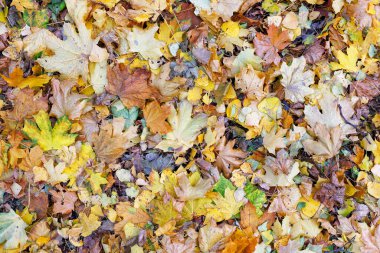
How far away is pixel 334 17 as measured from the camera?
1.80 meters

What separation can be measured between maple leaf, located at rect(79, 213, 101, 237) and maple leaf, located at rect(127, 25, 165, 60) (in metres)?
0.72

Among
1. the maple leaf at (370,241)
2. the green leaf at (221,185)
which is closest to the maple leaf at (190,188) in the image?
the green leaf at (221,185)

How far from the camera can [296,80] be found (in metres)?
1.75

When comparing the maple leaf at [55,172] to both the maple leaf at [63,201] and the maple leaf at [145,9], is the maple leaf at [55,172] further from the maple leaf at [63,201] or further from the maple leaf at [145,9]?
the maple leaf at [145,9]

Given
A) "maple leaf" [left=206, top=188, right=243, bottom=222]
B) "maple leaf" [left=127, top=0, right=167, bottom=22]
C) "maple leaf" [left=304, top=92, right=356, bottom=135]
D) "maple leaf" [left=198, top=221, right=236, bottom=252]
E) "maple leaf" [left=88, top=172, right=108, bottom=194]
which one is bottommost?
"maple leaf" [left=198, top=221, right=236, bottom=252]

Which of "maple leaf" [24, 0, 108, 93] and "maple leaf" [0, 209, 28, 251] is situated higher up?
"maple leaf" [24, 0, 108, 93]

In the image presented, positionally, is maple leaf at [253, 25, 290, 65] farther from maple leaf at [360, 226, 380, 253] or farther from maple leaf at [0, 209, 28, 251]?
maple leaf at [0, 209, 28, 251]

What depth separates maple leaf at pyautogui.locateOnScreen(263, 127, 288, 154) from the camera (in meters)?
1.72

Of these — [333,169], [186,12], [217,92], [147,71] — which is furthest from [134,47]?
[333,169]

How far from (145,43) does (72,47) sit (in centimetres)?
30

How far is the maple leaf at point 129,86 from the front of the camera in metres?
1.63

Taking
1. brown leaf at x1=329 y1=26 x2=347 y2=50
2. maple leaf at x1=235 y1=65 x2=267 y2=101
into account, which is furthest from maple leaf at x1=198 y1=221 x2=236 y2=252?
brown leaf at x1=329 y1=26 x2=347 y2=50

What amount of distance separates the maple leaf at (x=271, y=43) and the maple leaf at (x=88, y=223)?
39.7 inches

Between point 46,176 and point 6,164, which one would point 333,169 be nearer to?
point 46,176
